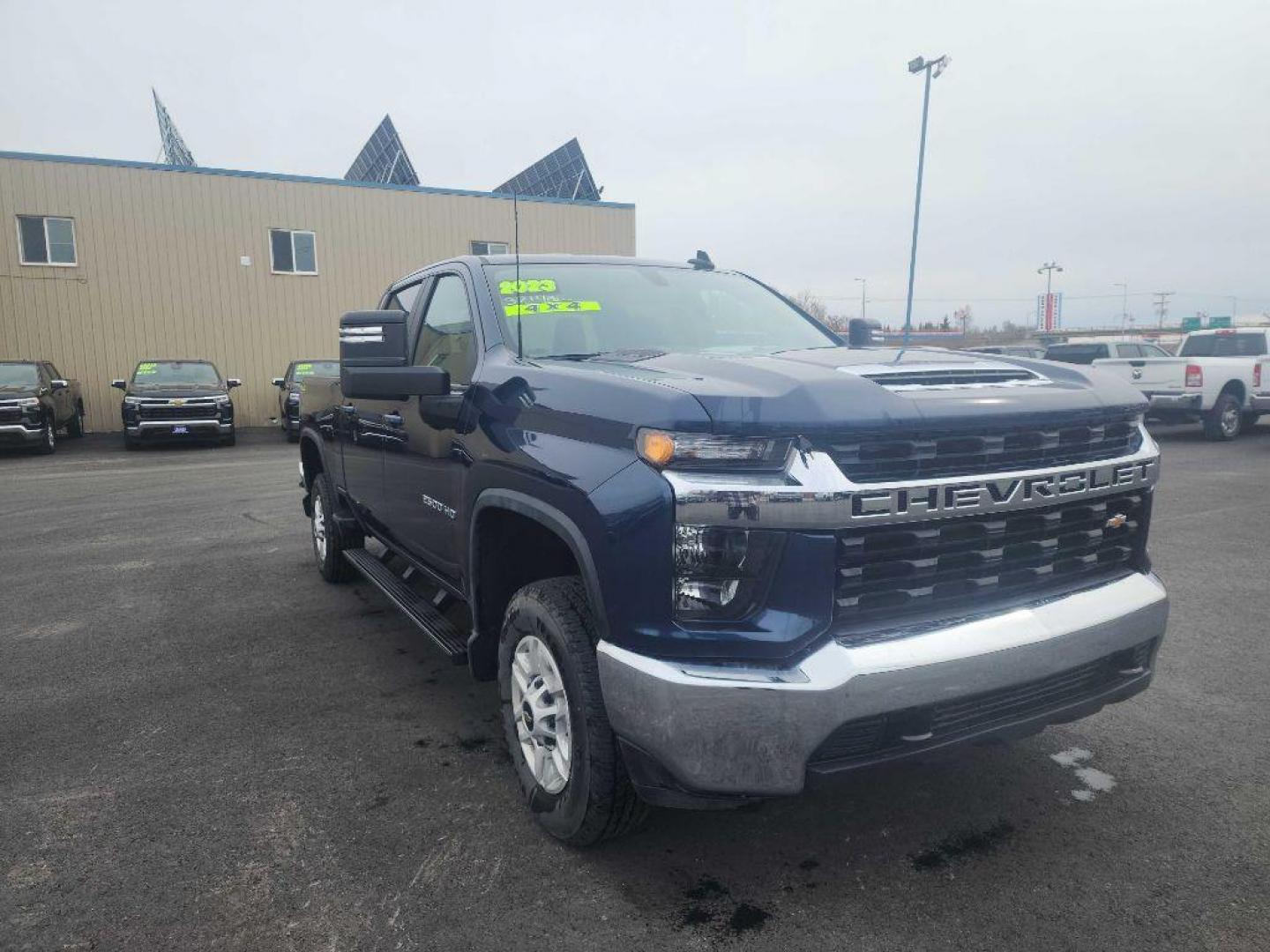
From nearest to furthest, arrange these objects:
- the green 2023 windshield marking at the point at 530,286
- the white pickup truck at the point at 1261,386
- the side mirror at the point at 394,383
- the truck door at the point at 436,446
Answer: 1. the side mirror at the point at 394,383
2. the truck door at the point at 436,446
3. the green 2023 windshield marking at the point at 530,286
4. the white pickup truck at the point at 1261,386

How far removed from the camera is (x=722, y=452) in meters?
2.26

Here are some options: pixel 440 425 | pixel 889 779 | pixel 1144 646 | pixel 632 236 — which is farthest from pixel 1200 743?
pixel 632 236

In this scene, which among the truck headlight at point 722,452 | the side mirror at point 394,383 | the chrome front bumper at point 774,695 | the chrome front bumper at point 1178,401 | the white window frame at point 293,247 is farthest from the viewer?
the white window frame at point 293,247

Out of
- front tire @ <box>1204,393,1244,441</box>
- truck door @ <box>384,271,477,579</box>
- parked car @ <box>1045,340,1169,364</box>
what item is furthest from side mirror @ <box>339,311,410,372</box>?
parked car @ <box>1045,340,1169,364</box>

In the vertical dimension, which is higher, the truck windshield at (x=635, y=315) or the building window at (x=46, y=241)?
the building window at (x=46, y=241)

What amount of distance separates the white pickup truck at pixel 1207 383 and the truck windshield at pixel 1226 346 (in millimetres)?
13

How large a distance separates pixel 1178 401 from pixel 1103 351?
3464 mm

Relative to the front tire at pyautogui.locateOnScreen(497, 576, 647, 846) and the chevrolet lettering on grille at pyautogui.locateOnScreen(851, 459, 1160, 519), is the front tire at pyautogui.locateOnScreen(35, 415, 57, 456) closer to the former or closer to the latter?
the front tire at pyautogui.locateOnScreen(497, 576, 647, 846)

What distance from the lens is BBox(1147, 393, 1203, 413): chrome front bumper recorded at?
14750 mm

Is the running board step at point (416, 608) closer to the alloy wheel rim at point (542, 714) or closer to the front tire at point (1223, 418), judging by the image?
the alloy wheel rim at point (542, 714)

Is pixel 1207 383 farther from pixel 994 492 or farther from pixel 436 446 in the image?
pixel 436 446

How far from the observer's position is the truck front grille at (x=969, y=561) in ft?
7.54

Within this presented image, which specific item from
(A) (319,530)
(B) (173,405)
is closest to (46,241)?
(B) (173,405)

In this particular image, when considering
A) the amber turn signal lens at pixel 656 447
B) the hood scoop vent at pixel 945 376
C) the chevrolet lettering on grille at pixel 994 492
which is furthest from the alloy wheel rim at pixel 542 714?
the hood scoop vent at pixel 945 376
